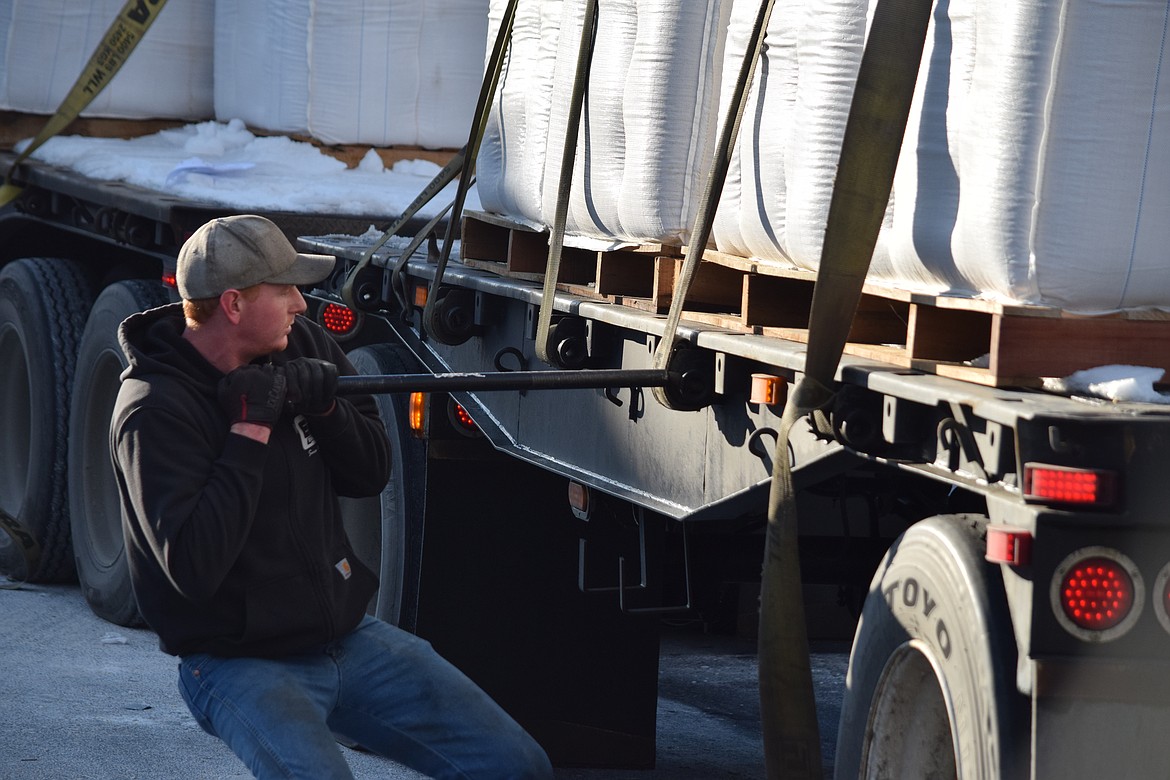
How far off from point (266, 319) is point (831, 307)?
125 cm

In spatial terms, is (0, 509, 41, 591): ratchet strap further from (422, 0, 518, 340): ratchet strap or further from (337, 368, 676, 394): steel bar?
(337, 368, 676, 394): steel bar

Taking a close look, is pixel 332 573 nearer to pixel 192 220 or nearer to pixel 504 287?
pixel 504 287

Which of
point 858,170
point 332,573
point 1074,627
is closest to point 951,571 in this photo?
point 1074,627

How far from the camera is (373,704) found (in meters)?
3.39

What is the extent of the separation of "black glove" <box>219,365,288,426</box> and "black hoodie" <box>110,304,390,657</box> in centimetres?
5

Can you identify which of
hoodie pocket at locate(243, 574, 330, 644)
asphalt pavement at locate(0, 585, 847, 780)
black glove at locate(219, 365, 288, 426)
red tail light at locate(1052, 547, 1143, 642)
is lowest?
asphalt pavement at locate(0, 585, 847, 780)

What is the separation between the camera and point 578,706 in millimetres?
5289

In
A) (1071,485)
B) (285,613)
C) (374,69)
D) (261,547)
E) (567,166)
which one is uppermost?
(374,69)

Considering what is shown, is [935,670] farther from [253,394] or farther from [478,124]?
[478,124]

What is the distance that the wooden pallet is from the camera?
258cm

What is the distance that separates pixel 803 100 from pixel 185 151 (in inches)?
191

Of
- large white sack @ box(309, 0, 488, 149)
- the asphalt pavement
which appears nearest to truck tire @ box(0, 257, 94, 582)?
the asphalt pavement

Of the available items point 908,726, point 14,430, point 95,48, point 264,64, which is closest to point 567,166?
point 908,726

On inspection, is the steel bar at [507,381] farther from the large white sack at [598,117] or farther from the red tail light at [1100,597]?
the red tail light at [1100,597]
